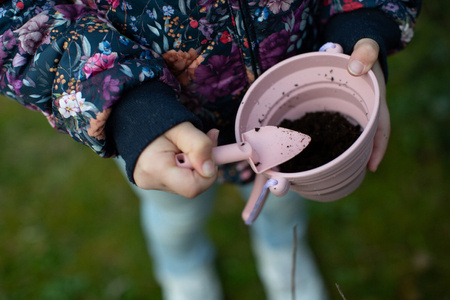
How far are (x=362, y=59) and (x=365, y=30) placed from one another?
14 centimetres

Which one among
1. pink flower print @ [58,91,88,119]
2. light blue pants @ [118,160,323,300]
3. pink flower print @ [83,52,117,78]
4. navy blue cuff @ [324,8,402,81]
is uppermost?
pink flower print @ [83,52,117,78]

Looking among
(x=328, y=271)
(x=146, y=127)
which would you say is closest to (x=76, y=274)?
(x=328, y=271)

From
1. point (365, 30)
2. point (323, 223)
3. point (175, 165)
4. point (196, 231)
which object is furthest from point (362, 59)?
point (323, 223)

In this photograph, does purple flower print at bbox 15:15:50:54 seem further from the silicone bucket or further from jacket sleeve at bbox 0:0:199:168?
the silicone bucket

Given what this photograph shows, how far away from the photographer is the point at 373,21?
1061mm

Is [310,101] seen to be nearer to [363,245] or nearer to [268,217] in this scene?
[268,217]

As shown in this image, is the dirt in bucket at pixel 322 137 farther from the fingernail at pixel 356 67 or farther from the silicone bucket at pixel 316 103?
the fingernail at pixel 356 67

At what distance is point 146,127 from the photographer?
857mm

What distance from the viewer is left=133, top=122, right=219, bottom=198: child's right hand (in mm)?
796

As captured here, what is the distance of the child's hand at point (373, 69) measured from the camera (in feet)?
3.06

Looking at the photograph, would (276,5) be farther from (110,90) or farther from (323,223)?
(323,223)

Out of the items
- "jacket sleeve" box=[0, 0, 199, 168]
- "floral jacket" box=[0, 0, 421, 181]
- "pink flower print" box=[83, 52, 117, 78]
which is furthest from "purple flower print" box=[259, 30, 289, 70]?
"pink flower print" box=[83, 52, 117, 78]

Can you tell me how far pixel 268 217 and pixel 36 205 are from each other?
1187mm

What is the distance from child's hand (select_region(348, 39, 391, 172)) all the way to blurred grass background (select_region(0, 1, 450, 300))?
0.87 meters
